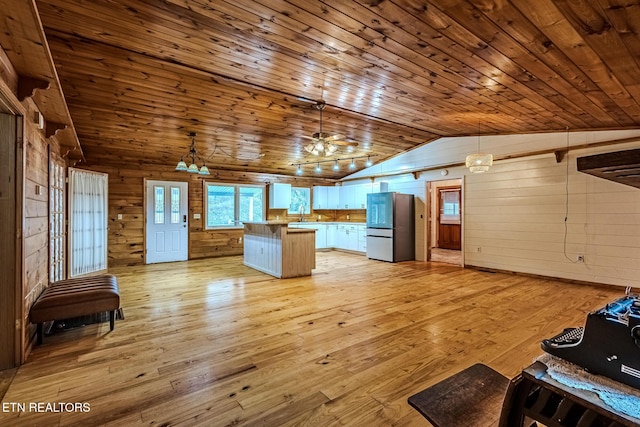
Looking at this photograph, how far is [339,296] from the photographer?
4.41 metres

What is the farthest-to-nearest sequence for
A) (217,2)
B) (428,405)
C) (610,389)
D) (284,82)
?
(284,82) < (217,2) < (428,405) < (610,389)

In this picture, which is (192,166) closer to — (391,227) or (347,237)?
(391,227)

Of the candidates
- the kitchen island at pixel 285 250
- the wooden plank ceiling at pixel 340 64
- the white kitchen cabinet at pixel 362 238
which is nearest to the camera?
the wooden plank ceiling at pixel 340 64

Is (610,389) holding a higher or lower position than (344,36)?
lower

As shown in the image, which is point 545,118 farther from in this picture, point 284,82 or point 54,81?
point 54,81

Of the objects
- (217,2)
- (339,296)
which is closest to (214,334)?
(339,296)

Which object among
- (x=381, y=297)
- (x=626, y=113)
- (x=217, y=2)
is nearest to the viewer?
(x=217, y=2)

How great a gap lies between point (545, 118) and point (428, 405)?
4.87 m

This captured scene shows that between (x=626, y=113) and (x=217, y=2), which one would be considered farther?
(x=626, y=113)

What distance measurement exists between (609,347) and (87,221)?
700 centimetres

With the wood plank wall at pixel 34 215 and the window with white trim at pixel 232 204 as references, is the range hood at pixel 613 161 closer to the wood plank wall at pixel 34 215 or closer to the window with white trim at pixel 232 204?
the wood plank wall at pixel 34 215

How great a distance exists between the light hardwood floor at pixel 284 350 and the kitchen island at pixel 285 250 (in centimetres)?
65

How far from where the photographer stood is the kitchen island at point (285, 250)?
18.1 feet
